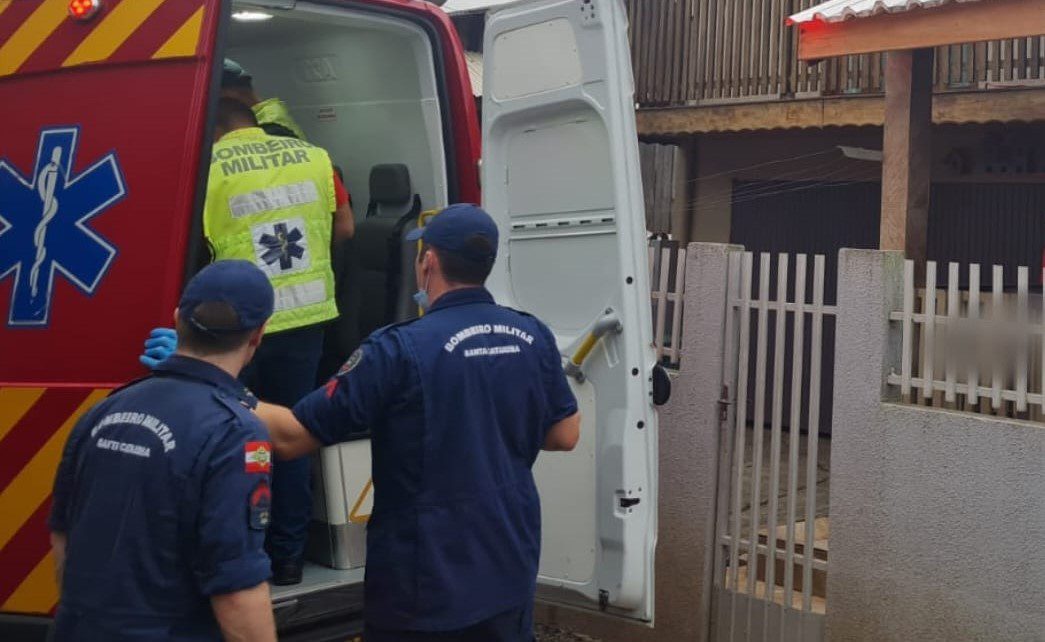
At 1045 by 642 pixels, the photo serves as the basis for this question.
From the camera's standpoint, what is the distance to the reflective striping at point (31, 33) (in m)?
3.46

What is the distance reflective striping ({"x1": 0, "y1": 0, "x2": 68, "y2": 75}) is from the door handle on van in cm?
178

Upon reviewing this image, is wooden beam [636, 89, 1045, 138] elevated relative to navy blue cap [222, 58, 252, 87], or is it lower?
elevated

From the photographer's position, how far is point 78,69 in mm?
3438

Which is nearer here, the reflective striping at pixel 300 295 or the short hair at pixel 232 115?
the reflective striping at pixel 300 295

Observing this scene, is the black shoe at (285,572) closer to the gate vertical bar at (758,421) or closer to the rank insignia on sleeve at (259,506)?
the rank insignia on sleeve at (259,506)

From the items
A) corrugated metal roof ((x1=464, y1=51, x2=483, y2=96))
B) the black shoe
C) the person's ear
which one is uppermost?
corrugated metal roof ((x1=464, y1=51, x2=483, y2=96))

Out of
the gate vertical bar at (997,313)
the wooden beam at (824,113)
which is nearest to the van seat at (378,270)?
the gate vertical bar at (997,313)

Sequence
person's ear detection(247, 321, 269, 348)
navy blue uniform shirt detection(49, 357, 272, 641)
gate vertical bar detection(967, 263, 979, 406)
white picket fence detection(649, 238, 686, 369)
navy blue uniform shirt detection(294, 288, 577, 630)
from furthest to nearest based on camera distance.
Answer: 1. white picket fence detection(649, 238, 686, 369)
2. gate vertical bar detection(967, 263, 979, 406)
3. navy blue uniform shirt detection(294, 288, 577, 630)
4. person's ear detection(247, 321, 269, 348)
5. navy blue uniform shirt detection(49, 357, 272, 641)

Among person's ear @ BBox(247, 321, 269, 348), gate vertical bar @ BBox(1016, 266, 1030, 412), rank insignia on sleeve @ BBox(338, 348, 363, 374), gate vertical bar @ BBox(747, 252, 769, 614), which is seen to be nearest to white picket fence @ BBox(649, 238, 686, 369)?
gate vertical bar @ BBox(747, 252, 769, 614)

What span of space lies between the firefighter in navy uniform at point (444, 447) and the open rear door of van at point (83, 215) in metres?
0.68

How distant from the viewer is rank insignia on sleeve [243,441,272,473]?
7.85ft

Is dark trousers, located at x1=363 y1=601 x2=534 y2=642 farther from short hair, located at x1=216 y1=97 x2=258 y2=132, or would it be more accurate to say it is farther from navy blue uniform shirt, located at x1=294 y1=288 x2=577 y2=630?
short hair, located at x1=216 y1=97 x2=258 y2=132

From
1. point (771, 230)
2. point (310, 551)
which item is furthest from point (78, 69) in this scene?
point (771, 230)

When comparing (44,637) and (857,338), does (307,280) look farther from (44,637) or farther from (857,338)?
(857,338)
